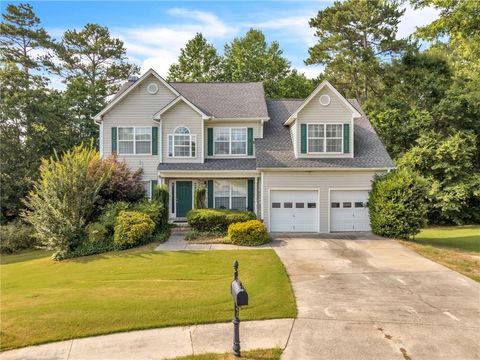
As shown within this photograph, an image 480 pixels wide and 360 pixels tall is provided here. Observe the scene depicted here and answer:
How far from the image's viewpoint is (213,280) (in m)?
10.6

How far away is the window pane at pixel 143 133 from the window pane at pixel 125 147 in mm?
581

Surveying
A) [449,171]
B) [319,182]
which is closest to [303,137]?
[319,182]

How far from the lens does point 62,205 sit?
585 inches

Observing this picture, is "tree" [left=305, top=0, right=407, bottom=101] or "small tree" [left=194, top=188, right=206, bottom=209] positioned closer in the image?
"small tree" [left=194, top=188, right=206, bottom=209]

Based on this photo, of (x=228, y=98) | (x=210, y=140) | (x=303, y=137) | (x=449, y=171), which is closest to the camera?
(x=303, y=137)

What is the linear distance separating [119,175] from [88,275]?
7.00m

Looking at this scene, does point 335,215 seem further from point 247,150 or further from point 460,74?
point 460,74

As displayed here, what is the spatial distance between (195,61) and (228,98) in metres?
18.3

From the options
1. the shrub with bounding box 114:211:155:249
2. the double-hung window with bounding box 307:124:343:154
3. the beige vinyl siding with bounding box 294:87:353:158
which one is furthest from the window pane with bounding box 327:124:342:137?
the shrub with bounding box 114:211:155:249

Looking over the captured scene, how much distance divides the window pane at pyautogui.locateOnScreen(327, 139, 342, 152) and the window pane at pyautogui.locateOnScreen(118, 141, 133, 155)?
37.1 ft

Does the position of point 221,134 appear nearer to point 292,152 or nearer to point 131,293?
point 292,152

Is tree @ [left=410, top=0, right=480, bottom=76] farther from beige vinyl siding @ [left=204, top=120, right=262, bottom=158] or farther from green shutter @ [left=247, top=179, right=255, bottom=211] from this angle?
green shutter @ [left=247, top=179, right=255, bottom=211]

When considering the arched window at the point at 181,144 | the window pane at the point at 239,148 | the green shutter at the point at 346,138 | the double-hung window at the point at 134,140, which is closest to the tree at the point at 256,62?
the window pane at the point at 239,148

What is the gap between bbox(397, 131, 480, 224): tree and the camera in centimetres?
2752
